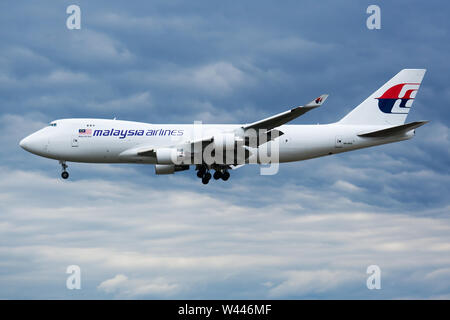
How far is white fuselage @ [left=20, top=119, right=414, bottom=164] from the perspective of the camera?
4509 cm

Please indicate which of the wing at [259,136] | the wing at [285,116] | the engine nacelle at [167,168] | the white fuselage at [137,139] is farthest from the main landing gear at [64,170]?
the wing at [285,116]

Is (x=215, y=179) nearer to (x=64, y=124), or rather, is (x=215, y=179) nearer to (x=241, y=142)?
(x=241, y=142)

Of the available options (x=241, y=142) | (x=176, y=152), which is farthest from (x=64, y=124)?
(x=241, y=142)

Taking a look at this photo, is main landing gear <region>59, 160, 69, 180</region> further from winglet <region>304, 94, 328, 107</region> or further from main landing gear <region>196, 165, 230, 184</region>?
winglet <region>304, 94, 328, 107</region>

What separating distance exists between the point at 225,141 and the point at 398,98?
653 inches

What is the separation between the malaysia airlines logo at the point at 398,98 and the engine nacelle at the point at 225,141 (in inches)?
575

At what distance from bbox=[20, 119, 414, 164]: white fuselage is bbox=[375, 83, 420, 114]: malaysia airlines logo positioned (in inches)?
126

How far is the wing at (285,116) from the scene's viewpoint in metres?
35.6

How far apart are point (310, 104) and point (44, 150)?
20.9m

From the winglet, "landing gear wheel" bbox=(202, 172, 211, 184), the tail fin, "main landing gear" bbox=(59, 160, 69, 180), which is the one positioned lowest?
"landing gear wheel" bbox=(202, 172, 211, 184)

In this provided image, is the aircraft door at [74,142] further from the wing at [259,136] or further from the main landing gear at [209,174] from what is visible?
the main landing gear at [209,174]

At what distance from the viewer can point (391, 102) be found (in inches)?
1937

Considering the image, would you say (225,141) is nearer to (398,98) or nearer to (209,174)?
(209,174)

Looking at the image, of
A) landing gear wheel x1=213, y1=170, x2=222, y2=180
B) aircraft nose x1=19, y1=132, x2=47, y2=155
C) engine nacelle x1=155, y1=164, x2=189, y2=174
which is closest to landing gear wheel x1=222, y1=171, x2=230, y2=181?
landing gear wheel x1=213, y1=170, x2=222, y2=180
